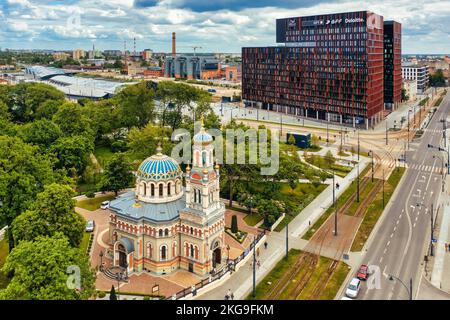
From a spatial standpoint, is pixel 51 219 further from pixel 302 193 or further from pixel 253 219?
pixel 302 193

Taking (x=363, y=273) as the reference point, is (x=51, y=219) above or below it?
above

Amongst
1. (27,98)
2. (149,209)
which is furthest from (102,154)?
(149,209)

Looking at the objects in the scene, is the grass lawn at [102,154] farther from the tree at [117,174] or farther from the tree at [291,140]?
the tree at [291,140]

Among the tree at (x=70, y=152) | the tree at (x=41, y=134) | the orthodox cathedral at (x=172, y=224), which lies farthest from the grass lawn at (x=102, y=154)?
the orthodox cathedral at (x=172, y=224)

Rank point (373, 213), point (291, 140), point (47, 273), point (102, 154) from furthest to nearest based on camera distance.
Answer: point (291, 140) → point (102, 154) → point (373, 213) → point (47, 273)

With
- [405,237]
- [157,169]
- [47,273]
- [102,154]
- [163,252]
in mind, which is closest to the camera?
[47,273]

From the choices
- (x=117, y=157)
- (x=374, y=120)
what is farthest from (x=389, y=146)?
(x=117, y=157)

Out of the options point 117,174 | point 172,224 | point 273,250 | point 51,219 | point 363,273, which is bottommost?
point 363,273
